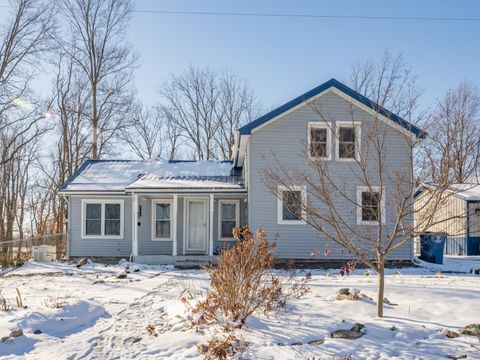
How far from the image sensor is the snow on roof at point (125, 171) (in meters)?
15.8

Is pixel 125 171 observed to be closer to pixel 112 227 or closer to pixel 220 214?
pixel 112 227

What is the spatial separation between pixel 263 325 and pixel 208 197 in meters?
10.0

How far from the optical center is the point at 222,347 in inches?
180

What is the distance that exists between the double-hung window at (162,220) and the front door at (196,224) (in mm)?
729

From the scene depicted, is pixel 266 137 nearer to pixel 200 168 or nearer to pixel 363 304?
pixel 200 168

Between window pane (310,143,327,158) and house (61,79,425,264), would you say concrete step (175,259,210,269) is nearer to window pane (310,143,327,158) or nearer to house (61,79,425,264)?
house (61,79,425,264)

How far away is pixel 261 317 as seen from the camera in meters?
5.93

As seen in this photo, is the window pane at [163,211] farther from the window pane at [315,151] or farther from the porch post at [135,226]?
the window pane at [315,151]

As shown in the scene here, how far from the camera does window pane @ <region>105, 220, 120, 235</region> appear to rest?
15727 millimetres

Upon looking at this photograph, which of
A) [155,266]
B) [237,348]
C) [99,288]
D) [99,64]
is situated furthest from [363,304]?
[99,64]

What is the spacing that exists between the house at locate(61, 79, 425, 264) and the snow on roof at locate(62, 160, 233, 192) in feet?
0.13

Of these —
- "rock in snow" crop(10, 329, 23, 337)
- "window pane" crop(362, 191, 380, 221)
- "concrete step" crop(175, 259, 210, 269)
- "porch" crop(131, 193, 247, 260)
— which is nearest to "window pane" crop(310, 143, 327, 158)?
"window pane" crop(362, 191, 380, 221)

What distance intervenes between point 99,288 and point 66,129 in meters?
19.2

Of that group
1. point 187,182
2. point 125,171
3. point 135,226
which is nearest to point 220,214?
point 187,182
